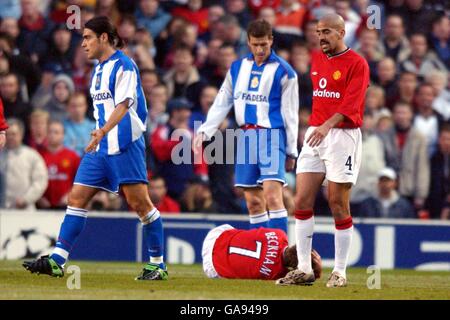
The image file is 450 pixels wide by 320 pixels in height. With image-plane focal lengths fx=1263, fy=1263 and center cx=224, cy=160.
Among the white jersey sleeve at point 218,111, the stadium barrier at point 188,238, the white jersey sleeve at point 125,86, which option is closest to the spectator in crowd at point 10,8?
the stadium barrier at point 188,238

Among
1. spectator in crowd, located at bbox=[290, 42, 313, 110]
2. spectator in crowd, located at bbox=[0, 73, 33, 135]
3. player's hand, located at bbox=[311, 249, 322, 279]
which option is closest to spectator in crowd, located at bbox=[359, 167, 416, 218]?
spectator in crowd, located at bbox=[290, 42, 313, 110]

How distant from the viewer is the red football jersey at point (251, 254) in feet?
39.2

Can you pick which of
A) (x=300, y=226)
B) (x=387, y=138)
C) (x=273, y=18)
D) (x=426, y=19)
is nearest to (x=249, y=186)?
(x=300, y=226)

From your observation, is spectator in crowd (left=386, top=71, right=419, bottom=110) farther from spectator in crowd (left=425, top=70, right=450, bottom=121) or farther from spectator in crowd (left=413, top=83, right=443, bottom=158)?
spectator in crowd (left=425, top=70, right=450, bottom=121)

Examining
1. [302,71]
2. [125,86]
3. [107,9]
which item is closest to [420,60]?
[302,71]

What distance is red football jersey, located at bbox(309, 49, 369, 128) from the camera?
10.8 m

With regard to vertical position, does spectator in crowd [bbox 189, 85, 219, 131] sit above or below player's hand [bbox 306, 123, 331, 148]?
above

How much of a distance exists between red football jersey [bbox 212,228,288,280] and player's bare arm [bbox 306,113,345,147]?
162 centimetres

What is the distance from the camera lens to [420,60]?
63.6 feet

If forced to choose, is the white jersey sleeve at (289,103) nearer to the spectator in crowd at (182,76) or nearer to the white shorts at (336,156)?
the white shorts at (336,156)

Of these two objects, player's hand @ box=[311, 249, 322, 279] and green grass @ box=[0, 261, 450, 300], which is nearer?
green grass @ box=[0, 261, 450, 300]

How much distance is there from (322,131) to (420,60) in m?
9.13

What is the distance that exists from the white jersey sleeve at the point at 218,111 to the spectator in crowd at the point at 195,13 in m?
5.85

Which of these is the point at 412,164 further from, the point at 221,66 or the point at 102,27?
the point at 102,27
